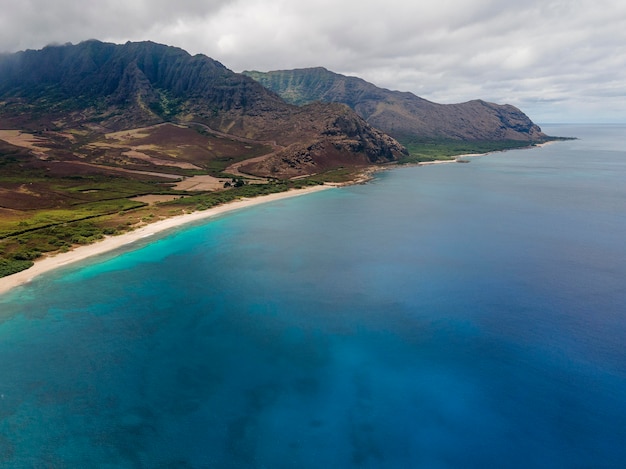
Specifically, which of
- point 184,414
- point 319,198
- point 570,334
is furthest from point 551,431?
point 319,198

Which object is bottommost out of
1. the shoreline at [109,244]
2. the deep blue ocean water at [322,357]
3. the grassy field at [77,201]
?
the deep blue ocean water at [322,357]

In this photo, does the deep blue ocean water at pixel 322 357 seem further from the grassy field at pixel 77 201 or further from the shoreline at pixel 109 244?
the grassy field at pixel 77 201

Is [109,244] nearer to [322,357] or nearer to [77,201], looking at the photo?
[77,201]

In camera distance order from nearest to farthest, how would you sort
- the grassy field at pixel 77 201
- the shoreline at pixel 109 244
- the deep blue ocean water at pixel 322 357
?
the deep blue ocean water at pixel 322 357 → the shoreline at pixel 109 244 → the grassy field at pixel 77 201

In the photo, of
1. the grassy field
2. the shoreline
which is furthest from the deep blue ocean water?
the grassy field

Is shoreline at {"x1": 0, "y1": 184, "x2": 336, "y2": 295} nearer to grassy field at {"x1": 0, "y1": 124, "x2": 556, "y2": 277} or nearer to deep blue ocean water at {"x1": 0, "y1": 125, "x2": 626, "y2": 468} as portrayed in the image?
grassy field at {"x1": 0, "y1": 124, "x2": 556, "y2": 277}

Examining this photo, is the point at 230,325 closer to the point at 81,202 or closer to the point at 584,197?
the point at 81,202

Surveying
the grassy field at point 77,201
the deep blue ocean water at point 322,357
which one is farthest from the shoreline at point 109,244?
the deep blue ocean water at point 322,357
